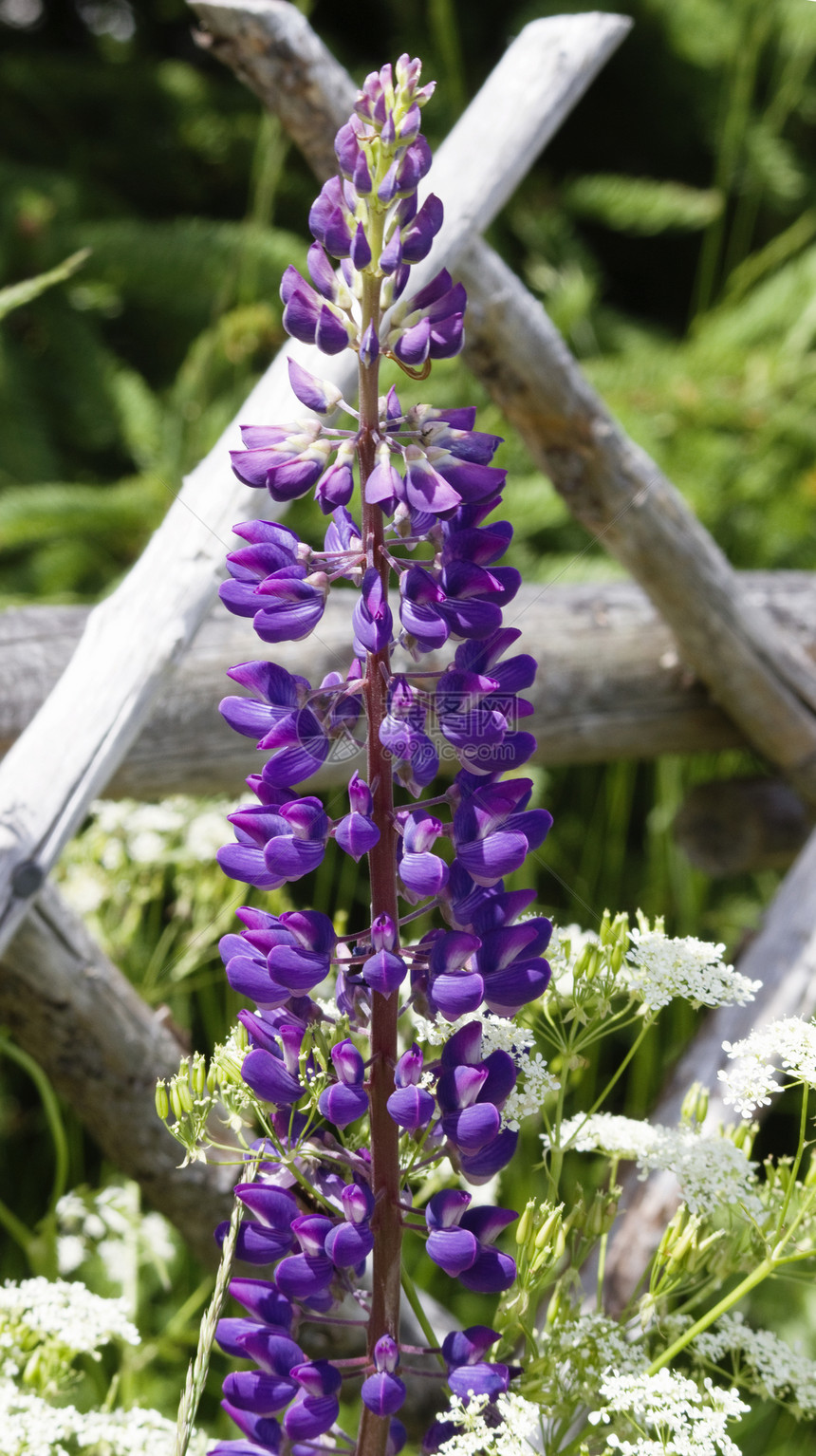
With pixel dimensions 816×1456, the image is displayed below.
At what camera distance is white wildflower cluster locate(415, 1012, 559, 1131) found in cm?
53

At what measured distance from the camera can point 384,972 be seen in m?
0.47

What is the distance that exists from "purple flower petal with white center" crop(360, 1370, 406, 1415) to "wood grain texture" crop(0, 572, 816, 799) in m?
0.57

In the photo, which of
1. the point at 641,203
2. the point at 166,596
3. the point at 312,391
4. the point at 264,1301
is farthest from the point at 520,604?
the point at 264,1301

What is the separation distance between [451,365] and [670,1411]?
145 cm

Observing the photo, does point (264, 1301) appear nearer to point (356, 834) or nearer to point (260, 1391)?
point (260, 1391)

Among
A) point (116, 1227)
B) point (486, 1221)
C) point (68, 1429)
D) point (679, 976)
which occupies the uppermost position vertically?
point (679, 976)

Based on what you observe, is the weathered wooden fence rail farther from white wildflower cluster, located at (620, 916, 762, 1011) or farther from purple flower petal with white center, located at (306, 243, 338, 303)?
white wildflower cluster, located at (620, 916, 762, 1011)

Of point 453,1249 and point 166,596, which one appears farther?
point 166,596

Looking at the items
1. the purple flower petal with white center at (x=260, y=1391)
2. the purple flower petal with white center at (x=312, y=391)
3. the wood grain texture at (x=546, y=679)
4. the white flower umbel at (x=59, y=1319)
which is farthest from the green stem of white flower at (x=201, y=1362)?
the wood grain texture at (x=546, y=679)

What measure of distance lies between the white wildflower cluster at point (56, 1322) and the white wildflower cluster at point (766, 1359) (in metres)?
0.28

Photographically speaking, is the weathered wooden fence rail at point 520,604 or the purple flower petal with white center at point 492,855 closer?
the purple flower petal with white center at point 492,855

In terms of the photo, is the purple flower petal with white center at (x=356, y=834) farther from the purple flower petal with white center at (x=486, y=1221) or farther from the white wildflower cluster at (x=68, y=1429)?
the white wildflower cluster at (x=68, y=1429)

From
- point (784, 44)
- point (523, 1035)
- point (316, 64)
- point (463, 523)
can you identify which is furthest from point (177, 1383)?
point (784, 44)

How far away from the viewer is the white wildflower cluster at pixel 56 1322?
580 millimetres
